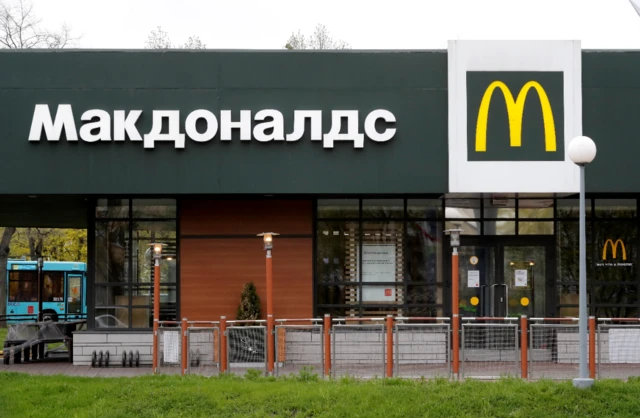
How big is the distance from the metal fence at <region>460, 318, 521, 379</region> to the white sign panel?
3.12 m

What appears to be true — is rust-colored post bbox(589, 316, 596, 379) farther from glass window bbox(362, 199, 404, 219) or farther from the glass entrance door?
glass window bbox(362, 199, 404, 219)

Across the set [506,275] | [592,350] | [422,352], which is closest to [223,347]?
[422,352]

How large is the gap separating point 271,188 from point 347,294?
3.17 m

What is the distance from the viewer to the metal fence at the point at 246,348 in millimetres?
16516

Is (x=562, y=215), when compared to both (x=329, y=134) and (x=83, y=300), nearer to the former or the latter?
(x=329, y=134)

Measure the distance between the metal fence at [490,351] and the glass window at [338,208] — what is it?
4.43 metres

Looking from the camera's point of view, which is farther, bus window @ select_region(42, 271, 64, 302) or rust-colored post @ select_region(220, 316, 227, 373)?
bus window @ select_region(42, 271, 64, 302)

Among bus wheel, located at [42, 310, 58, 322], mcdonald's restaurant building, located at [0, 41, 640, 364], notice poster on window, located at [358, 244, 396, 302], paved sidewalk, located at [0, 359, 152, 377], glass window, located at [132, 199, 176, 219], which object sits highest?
mcdonald's restaurant building, located at [0, 41, 640, 364]

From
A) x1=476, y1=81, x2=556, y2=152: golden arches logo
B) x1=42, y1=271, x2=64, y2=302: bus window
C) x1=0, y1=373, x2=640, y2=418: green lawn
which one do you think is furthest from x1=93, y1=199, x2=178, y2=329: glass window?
x1=42, y1=271, x2=64, y2=302: bus window

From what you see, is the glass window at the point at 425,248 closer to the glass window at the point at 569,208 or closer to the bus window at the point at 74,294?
the glass window at the point at 569,208

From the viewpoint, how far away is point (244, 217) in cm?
1991

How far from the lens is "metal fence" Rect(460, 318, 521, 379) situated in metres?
15.9

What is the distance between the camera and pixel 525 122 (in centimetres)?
1823

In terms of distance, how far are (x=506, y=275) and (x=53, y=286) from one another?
2508 centimetres
